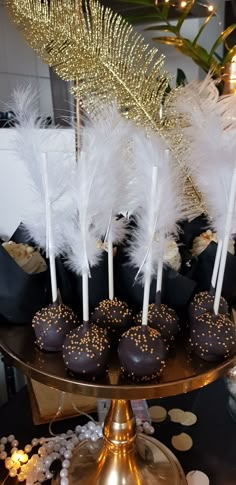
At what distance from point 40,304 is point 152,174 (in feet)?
0.72

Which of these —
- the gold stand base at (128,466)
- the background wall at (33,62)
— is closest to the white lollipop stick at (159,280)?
the gold stand base at (128,466)

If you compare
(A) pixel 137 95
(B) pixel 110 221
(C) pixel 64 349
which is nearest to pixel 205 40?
(A) pixel 137 95

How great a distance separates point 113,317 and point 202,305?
104 millimetres

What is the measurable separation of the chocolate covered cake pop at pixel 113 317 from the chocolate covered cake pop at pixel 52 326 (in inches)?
1.3

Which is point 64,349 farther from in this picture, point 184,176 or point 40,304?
point 184,176

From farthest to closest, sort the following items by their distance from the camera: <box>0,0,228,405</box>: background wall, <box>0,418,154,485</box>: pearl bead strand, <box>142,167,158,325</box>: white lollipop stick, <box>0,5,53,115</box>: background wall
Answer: <box>0,5,53,115</box>: background wall < <box>0,0,228,405</box>: background wall < <box>0,418,154,485</box>: pearl bead strand < <box>142,167,158,325</box>: white lollipop stick

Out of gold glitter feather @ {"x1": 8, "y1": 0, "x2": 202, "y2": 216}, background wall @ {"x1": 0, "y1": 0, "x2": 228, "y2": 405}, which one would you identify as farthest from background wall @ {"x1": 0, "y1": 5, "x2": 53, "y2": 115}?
gold glitter feather @ {"x1": 8, "y1": 0, "x2": 202, "y2": 216}

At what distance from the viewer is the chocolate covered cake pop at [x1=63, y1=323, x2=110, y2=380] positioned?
0.41m

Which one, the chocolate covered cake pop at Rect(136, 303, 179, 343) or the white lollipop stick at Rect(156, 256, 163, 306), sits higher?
the white lollipop stick at Rect(156, 256, 163, 306)

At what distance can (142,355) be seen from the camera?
15.8 inches

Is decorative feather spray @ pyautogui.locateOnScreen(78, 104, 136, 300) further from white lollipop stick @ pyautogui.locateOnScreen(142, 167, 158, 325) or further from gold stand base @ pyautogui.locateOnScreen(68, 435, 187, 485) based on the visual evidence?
gold stand base @ pyautogui.locateOnScreen(68, 435, 187, 485)

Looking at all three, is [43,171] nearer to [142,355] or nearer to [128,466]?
[142,355]

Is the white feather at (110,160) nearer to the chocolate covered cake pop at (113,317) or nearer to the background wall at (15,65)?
the chocolate covered cake pop at (113,317)

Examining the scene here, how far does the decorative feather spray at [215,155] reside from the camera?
16.2 inches
